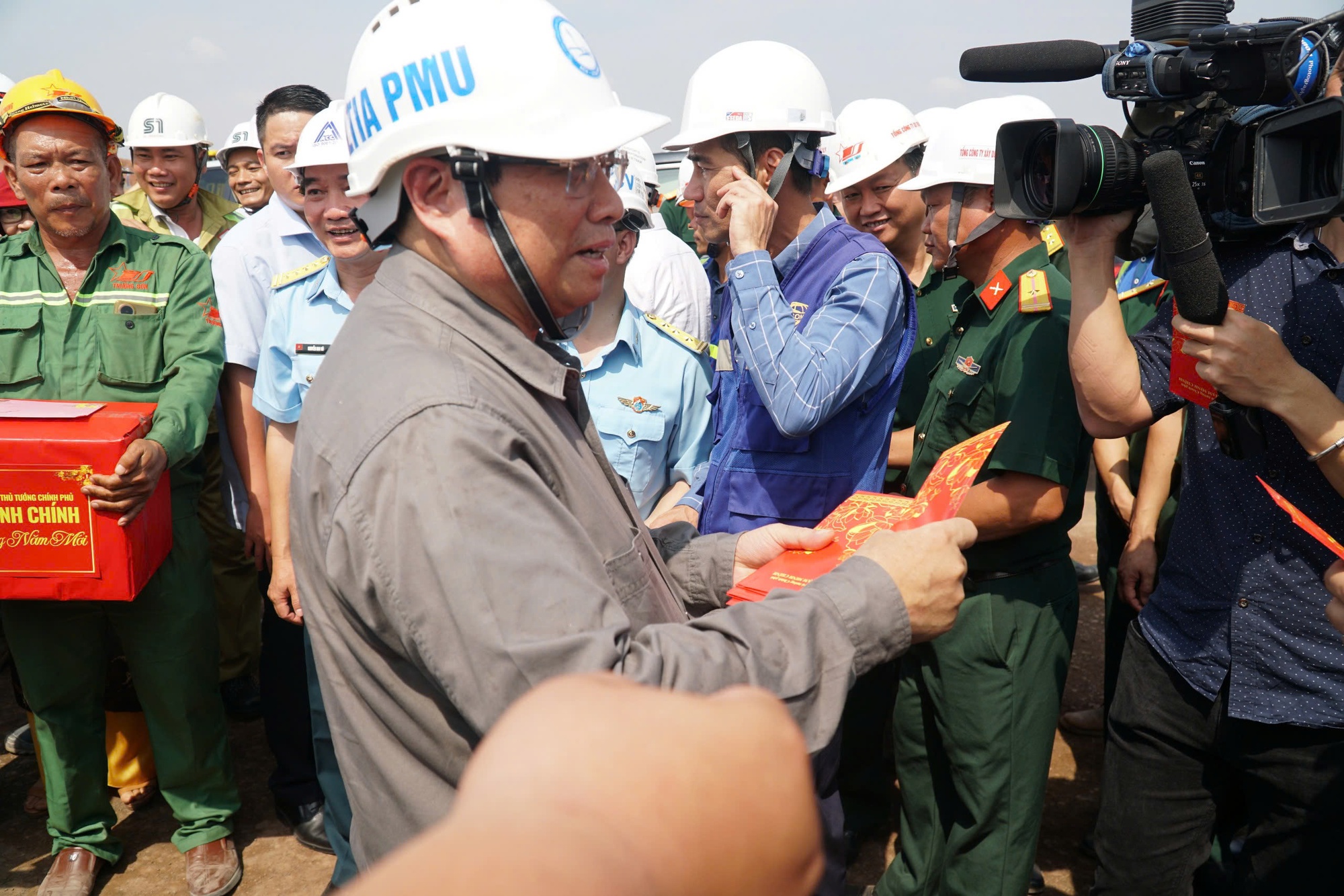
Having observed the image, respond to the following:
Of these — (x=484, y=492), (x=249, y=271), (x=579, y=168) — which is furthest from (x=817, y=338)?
(x=249, y=271)

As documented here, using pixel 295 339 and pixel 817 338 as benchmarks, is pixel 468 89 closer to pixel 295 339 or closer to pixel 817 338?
pixel 817 338

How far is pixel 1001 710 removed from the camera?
2.80 metres

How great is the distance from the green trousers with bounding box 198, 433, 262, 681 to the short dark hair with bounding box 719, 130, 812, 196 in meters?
3.08

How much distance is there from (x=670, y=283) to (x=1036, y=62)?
2.06m

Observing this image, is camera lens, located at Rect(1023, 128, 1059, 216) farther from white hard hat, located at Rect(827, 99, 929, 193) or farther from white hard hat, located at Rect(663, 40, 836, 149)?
white hard hat, located at Rect(827, 99, 929, 193)

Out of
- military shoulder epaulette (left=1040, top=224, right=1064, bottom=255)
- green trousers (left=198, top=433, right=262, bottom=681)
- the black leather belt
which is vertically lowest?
green trousers (left=198, top=433, right=262, bottom=681)

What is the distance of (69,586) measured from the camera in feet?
10.1

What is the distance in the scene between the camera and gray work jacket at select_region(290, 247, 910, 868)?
1.18m

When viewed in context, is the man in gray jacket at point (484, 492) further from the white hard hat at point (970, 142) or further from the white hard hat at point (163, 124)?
the white hard hat at point (163, 124)

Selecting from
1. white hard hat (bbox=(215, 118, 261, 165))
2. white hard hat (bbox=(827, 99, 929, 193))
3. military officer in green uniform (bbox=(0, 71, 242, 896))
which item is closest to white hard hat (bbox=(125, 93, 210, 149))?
white hard hat (bbox=(215, 118, 261, 165))

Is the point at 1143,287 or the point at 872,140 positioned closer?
the point at 1143,287

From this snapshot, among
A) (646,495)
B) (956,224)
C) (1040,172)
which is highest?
(1040,172)

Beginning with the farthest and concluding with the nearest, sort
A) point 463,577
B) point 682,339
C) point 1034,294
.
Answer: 1. point 682,339
2. point 1034,294
3. point 463,577

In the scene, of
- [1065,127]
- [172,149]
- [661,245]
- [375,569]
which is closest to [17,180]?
[661,245]
